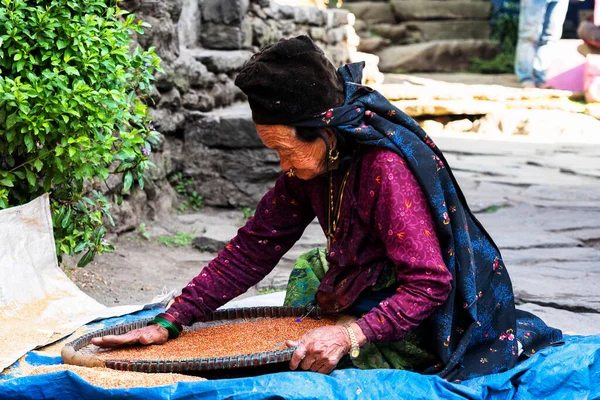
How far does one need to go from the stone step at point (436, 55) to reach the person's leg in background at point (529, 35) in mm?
2743

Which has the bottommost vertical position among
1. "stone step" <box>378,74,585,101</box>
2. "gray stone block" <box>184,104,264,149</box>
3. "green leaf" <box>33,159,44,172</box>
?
"stone step" <box>378,74,585,101</box>

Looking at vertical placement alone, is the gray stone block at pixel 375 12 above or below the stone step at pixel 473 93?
above

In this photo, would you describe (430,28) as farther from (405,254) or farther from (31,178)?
A: (405,254)

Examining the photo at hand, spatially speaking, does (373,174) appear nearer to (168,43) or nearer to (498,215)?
(168,43)

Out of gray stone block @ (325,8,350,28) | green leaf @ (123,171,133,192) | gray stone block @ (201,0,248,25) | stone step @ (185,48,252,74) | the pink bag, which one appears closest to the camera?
green leaf @ (123,171,133,192)

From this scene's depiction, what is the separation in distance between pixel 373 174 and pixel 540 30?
10578mm

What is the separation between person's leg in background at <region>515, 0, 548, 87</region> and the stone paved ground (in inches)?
162

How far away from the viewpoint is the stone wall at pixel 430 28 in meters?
15.6

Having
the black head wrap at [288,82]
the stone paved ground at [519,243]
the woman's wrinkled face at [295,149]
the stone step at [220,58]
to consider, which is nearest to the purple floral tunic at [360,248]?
the woman's wrinkled face at [295,149]

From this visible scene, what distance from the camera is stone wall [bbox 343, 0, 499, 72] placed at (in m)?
15.6

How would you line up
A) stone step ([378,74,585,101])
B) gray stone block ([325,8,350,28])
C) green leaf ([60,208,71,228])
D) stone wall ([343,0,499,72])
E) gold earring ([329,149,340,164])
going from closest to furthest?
1. gold earring ([329,149,340,164])
2. green leaf ([60,208,71,228])
3. gray stone block ([325,8,350,28])
4. stone step ([378,74,585,101])
5. stone wall ([343,0,499,72])

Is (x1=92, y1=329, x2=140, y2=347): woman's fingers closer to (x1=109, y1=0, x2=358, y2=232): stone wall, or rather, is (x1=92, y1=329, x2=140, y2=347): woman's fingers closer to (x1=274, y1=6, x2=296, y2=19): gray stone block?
(x1=109, y1=0, x2=358, y2=232): stone wall

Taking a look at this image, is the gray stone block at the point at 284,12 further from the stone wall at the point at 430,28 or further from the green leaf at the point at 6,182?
the stone wall at the point at 430,28

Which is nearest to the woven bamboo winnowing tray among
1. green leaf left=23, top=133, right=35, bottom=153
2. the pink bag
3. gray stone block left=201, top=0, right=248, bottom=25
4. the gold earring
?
the gold earring
